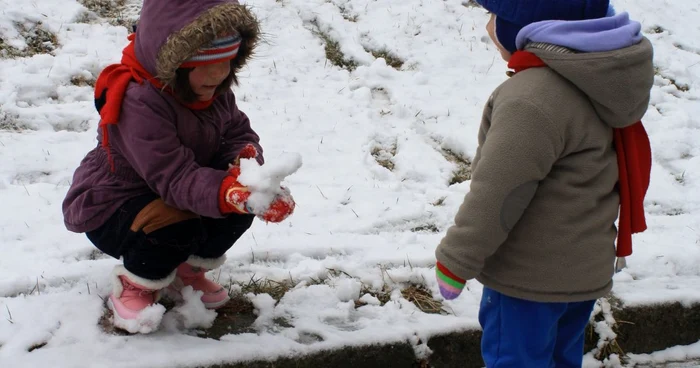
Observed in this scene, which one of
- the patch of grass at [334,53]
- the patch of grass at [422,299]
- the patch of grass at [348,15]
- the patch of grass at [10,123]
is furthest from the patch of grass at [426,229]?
the patch of grass at [348,15]

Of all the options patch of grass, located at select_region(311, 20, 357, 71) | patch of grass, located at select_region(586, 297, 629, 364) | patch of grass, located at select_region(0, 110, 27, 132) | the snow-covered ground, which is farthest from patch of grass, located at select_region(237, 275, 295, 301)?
patch of grass, located at select_region(311, 20, 357, 71)

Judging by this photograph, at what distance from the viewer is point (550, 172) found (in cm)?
209

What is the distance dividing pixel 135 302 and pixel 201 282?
33 cm

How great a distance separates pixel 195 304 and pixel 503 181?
4.76 feet

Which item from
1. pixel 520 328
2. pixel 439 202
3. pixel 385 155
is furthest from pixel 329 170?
pixel 520 328

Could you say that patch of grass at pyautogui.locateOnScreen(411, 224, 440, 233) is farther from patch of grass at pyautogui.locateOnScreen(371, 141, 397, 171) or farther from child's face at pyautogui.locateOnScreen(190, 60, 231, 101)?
child's face at pyautogui.locateOnScreen(190, 60, 231, 101)

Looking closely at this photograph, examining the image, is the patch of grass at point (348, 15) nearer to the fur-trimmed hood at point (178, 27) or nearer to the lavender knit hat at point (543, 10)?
the fur-trimmed hood at point (178, 27)

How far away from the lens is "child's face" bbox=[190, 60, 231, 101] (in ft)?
8.08

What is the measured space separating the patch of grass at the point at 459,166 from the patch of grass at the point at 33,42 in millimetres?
3159

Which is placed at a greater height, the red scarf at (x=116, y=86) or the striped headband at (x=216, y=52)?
the striped headband at (x=216, y=52)

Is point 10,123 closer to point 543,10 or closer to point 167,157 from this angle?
point 167,157

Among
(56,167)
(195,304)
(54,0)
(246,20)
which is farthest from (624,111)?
(54,0)

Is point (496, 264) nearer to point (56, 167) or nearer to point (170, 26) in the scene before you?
point (170, 26)

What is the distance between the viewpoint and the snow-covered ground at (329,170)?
281cm
